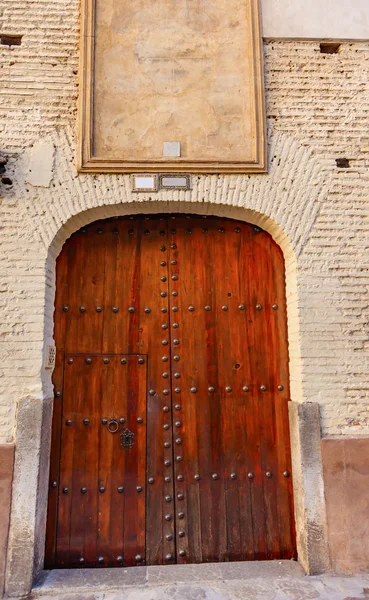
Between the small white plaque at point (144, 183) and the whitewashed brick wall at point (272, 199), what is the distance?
8cm

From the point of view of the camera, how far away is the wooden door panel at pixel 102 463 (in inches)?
125

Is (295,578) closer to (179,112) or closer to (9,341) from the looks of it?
(9,341)

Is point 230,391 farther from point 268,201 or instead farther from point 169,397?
point 268,201

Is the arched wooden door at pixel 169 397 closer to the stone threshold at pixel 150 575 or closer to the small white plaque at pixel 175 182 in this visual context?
the stone threshold at pixel 150 575

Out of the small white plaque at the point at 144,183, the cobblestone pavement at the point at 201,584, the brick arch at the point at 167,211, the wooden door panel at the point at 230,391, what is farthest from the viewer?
the small white plaque at the point at 144,183

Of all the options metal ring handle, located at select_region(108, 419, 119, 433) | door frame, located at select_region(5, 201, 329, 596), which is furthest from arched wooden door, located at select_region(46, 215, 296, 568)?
door frame, located at select_region(5, 201, 329, 596)

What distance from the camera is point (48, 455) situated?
10.4ft

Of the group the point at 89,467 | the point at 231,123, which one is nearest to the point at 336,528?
the point at 89,467

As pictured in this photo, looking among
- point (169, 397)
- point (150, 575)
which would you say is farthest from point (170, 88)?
point (150, 575)

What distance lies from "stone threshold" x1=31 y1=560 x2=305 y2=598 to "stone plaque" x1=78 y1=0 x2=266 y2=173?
2.89 metres

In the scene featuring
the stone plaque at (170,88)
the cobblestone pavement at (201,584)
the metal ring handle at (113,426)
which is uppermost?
the stone plaque at (170,88)

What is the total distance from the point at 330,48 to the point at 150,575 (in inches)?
171

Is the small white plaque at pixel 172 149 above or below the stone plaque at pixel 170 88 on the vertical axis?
below

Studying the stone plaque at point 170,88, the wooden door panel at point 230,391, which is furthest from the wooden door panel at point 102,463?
the stone plaque at point 170,88
